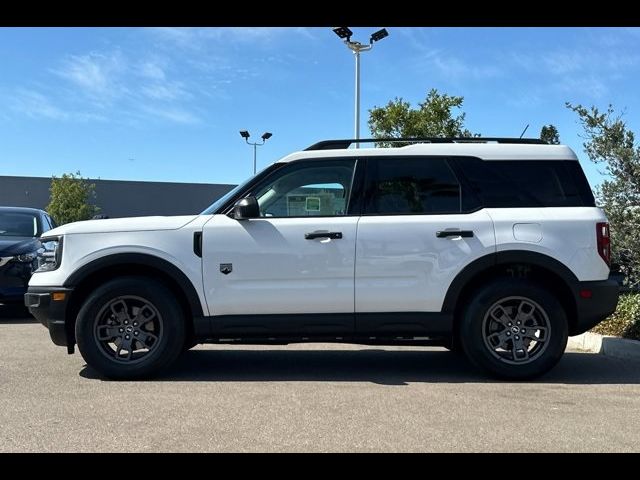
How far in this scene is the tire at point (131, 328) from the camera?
5336 mm

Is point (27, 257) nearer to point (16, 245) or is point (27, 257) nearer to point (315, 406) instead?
point (16, 245)

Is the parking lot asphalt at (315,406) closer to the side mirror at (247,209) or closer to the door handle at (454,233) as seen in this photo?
the door handle at (454,233)

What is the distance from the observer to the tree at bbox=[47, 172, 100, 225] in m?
33.0

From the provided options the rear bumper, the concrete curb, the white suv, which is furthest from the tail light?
the concrete curb

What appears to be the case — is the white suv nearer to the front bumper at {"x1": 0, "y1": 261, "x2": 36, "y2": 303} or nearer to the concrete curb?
the concrete curb

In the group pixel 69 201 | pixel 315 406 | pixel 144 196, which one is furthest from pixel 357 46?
pixel 144 196

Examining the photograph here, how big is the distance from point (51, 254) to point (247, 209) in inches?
73.5

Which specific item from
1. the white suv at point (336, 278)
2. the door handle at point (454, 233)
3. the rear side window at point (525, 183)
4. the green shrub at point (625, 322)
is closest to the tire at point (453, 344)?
the white suv at point (336, 278)

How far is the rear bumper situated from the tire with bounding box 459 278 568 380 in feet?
0.58

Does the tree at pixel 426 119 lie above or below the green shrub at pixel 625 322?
above

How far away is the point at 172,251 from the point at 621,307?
5517mm

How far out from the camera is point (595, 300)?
213 inches

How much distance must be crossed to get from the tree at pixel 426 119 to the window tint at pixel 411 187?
10.0 meters
